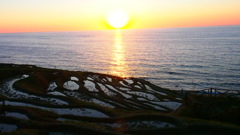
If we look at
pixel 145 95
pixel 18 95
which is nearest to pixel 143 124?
pixel 145 95

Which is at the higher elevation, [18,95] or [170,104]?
[18,95]

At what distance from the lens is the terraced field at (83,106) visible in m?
29.6

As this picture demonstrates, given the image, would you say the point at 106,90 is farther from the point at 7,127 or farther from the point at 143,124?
the point at 7,127

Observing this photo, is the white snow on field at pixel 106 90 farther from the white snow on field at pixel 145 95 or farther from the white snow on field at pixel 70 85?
the white snow on field at pixel 70 85

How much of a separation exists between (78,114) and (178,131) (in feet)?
55.3

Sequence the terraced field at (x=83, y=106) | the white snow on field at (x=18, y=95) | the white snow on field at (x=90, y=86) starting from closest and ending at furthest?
the terraced field at (x=83, y=106)
the white snow on field at (x=18, y=95)
the white snow on field at (x=90, y=86)

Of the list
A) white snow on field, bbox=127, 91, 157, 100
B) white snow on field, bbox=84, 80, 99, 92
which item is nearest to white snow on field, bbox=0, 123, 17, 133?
white snow on field, bbox=84, 80, 99, 92

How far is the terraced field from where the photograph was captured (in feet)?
97.2

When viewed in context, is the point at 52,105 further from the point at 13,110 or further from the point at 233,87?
the point at 233,87

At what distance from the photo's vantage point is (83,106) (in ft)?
135

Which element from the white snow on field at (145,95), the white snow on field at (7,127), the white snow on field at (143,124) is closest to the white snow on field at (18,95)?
the white snow on field at (7,127)

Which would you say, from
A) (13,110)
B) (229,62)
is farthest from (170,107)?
(229,62)

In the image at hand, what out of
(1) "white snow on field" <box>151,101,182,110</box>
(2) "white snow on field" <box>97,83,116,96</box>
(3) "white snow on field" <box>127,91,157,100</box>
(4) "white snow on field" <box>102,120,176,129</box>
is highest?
(2) "white snow on field" <box>97,83,116,96</box>

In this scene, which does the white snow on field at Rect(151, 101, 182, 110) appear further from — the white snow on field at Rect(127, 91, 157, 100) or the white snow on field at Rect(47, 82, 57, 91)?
the white snow on field at Rect(47, 82, 57, 91)
